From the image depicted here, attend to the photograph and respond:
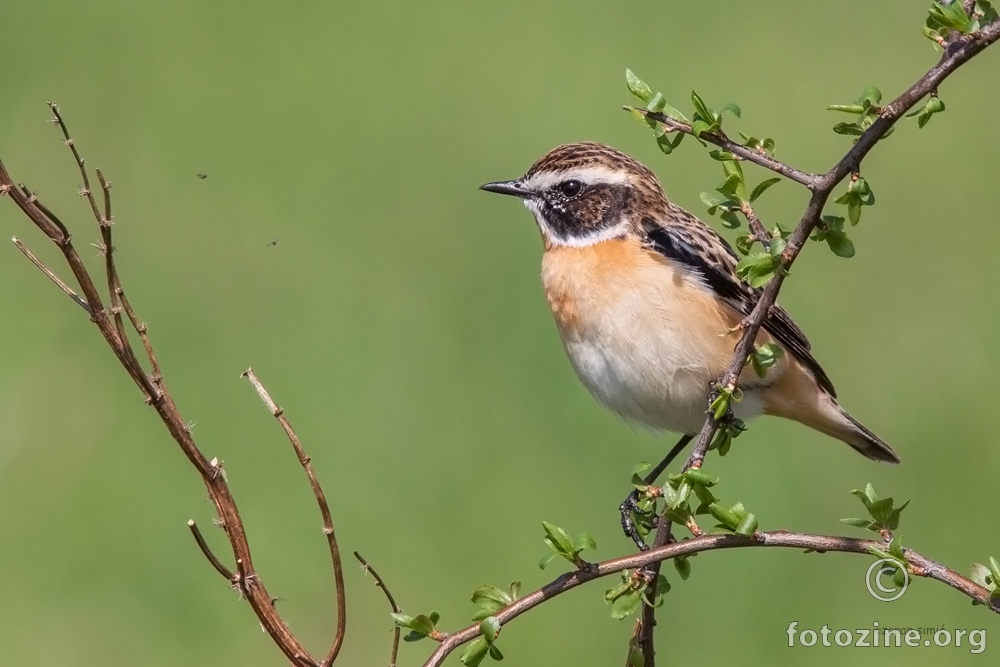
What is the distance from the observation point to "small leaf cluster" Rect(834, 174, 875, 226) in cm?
265

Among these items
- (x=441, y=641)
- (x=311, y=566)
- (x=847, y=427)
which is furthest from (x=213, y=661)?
(x=441, y=641)

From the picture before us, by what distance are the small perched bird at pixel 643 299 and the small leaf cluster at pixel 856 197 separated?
6.98 ft

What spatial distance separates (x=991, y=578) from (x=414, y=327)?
703 cm

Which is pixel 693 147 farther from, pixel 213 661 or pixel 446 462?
pixel 213 661

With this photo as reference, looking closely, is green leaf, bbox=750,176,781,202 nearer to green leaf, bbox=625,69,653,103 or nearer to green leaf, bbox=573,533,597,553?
green leaf, bbox=625,69,653,103

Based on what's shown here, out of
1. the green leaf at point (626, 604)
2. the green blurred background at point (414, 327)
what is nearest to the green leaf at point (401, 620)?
the green leaf at point (626, 604)

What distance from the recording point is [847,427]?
5781 millimetres

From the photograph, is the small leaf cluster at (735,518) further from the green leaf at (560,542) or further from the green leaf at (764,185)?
the green leaf at (764,185)

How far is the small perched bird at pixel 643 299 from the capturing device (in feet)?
16.3

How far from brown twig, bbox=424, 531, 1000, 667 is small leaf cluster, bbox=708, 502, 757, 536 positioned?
0.07ft

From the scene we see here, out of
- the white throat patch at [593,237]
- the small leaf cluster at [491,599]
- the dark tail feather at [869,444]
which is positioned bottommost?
the dark tail feather at [869,444]

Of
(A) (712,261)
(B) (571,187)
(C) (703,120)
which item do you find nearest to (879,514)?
(C) (703,120)

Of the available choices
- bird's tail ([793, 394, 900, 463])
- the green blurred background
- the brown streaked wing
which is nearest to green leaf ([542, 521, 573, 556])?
the brown streaked wing

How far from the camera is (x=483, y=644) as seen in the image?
2623 millimetres
